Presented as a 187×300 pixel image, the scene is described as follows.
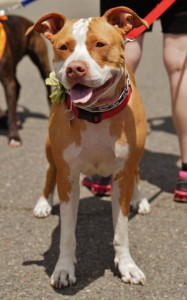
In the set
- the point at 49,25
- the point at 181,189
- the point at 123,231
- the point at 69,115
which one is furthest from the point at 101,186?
the point at 49,25

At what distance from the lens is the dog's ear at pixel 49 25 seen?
273cm

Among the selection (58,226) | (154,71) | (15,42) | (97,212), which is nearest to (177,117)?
(97,212)

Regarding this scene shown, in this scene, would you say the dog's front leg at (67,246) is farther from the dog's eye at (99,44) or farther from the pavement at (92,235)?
the dog's eye at (99,44)

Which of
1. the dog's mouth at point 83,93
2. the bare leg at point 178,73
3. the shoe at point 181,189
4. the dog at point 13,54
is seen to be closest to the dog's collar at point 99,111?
the dog's mouth at point 83,93

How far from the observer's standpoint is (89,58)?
2.48 meters

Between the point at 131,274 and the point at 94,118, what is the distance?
0.85 m

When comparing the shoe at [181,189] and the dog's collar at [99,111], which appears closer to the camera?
the dog's collar at [99,111]

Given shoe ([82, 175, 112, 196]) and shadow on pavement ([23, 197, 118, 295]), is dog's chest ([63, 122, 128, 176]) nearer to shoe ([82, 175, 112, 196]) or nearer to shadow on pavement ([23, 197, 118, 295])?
shadow on pavement ([23, 197, 118, 295])

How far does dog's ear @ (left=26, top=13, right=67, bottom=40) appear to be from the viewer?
8.96 feet

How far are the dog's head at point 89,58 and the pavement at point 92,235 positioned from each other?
0.99 metres

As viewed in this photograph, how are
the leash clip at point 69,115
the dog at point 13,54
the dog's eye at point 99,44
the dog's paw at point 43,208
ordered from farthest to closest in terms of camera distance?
the dog at point 13,54 < the dog's paw at point 43,208 < the leash clip at point 69,115 < the dog's eye at point 99,44

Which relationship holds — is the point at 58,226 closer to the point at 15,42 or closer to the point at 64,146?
the point at 64,146

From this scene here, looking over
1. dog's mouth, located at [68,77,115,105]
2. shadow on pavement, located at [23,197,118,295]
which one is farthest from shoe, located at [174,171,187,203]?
dog's mouth, located at [68,77,115,105]

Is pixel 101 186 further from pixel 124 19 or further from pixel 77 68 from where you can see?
pixel 77 68
